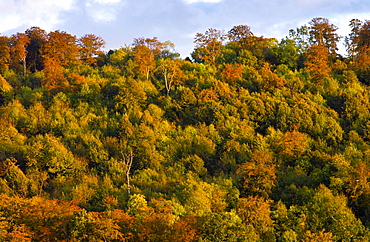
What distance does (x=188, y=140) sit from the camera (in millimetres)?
57625

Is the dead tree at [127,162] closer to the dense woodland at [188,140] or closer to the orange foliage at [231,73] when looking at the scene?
the dense woodland at [188,140]

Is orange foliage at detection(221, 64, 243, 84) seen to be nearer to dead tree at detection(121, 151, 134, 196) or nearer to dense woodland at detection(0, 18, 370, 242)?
dense woodland at detection(0, 18, 370, 242)

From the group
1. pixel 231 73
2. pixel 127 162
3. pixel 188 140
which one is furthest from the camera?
pixel 231 73

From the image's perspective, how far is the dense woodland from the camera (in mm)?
41906

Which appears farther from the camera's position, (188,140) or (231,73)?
(231,73)

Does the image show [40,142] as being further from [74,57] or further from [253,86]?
[253,86]

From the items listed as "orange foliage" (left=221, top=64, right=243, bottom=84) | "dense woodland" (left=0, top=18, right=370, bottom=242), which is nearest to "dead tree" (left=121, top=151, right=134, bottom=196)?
"dense woodland" (left=0, top=18, right=370, bottom=242)

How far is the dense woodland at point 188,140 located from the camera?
137 ft

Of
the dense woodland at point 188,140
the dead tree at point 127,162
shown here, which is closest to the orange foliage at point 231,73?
the dense woodland at point 188,140

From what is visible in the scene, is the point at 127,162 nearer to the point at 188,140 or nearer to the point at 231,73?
the point at 188,140

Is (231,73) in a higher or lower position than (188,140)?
higher

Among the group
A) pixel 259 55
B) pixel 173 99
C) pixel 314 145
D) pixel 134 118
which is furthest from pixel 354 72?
pixel 134 118

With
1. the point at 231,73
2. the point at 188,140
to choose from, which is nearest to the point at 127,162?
the point at 188,140

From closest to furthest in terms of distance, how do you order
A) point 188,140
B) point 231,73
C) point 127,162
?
point 127,162 → point 188,140 → point 231,73
